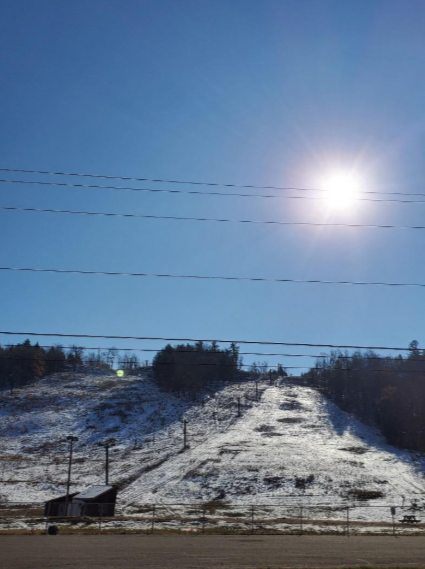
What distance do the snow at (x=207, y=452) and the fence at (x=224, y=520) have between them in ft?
2.75

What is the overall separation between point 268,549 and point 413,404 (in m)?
112

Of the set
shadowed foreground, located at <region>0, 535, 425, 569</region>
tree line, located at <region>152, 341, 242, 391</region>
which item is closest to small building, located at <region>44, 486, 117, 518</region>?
shadowed foreground, located at <region>0, 535, 425, 569</region>

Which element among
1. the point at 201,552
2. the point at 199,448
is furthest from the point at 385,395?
the point at 201,552

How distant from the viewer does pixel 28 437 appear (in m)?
110

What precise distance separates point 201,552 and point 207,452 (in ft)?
233

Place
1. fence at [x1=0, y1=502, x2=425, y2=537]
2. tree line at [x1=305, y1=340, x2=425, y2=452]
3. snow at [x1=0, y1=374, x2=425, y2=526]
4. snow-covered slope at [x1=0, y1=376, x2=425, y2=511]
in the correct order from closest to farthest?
fence at [x1=0, y1=502, x2=425, y2=537], snow at [x1=0, y1=374, x2=425, y2=526], snow-covered slope at [x1=0, y1=376, x2=425, y2=511], tree line at [x1=305, y1=340, x2=425, y2=452]

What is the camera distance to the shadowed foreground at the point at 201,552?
21.4m

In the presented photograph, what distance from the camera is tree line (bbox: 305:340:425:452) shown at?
11184cm

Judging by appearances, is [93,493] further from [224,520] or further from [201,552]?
[201,552]

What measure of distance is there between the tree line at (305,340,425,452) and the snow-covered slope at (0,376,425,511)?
499 centimetres

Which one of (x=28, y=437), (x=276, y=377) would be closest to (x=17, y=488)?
(x=28, y=437)

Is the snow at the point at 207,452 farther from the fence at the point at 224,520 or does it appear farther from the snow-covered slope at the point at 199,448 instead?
the fence at the point at 224,520

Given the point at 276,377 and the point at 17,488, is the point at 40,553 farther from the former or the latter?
the point at 276,377

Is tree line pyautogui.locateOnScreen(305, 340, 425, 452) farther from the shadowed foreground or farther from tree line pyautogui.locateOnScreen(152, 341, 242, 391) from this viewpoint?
the shadowed foreground
